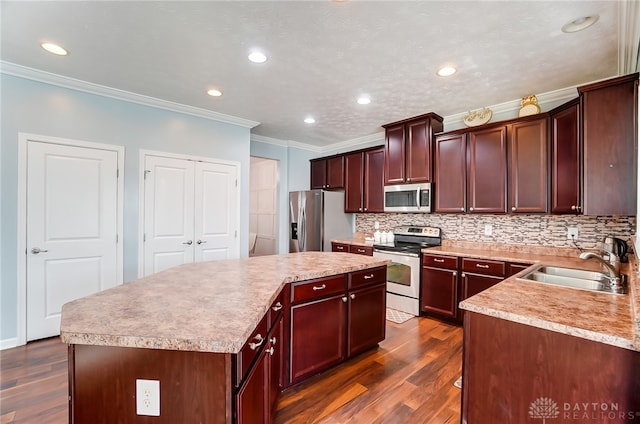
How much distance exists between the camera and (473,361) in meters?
1.43

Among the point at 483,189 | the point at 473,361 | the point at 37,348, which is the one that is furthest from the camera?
the point at 483,189

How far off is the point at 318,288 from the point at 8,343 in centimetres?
306

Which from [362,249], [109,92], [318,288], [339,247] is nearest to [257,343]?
[318,288]

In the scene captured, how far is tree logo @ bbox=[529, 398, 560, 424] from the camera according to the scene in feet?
3.96

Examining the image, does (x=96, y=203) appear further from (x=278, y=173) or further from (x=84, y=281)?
(x=278, y=173)

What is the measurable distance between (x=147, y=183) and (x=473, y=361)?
3.65 m

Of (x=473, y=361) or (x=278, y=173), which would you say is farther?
(x=278, y=173)

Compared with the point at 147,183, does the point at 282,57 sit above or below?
above

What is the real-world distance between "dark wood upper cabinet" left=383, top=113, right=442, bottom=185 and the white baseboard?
14.8 feet

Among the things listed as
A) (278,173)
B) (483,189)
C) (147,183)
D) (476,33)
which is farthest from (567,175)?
(147,183)

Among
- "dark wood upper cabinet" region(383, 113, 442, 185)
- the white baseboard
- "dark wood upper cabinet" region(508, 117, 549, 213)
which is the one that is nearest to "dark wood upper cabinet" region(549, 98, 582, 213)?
"dark wood upper cabinet" region(508, 117, 549, 213)

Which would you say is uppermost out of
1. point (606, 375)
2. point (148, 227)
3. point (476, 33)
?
point (476, 33)

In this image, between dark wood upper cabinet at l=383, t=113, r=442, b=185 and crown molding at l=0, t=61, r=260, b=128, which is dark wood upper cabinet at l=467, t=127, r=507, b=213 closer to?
dark wood upper cabinet at l=383, t=113, r=442, b=185

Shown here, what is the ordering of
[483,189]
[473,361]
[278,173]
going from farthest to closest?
[278,173] < [483,189] < [473,361]
